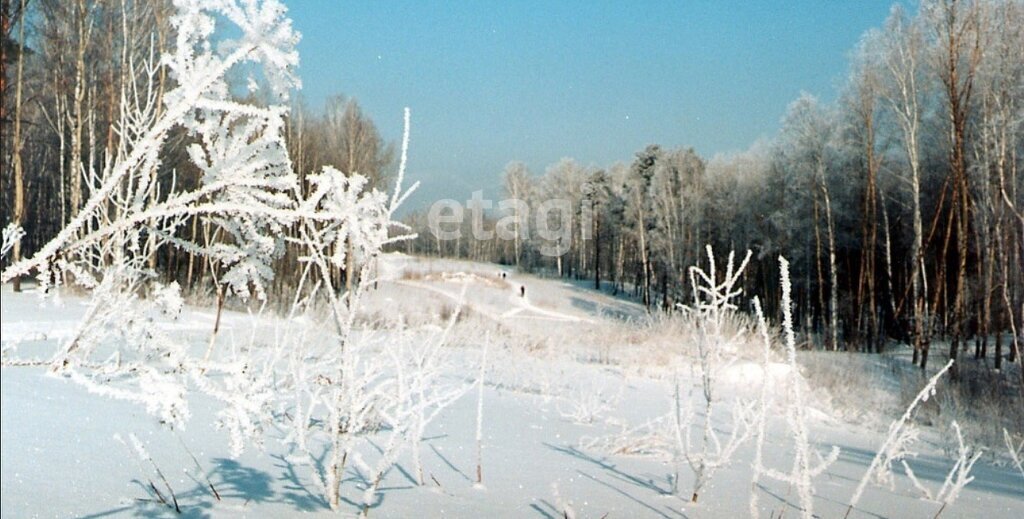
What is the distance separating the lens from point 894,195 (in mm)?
18312

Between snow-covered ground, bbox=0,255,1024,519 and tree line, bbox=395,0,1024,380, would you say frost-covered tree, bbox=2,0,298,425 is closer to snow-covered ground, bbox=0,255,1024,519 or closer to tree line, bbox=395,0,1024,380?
snow-covered ground, bbox=0,255,1024,519

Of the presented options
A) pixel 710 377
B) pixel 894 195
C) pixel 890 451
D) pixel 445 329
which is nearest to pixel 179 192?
pixel 445 329

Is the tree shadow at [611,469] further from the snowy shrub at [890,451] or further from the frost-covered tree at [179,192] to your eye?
the frost-covered tree at [179,192]

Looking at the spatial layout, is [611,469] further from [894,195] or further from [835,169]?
[894,195]

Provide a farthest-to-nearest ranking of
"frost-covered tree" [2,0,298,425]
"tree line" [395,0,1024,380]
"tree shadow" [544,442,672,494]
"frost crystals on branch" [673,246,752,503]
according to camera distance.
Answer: "tree line" [395,0,1024,380]
"tree shadow" [544,442,672,494]
"frost crystals on branch" [673,246,752,503]
"frost-covered tree" [2,0,298,425]

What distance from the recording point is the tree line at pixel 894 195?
11625 mm

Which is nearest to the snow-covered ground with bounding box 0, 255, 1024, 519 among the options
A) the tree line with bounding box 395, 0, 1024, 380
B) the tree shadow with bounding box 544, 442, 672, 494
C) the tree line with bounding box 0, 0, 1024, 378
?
the tree shadow with bounding box 544, 442, 672, 494

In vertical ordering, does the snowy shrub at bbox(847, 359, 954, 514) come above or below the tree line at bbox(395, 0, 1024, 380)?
below

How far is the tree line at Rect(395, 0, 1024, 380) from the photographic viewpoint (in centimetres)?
1162

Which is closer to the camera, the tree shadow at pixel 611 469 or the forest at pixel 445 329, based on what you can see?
the forest at pixel 445 329

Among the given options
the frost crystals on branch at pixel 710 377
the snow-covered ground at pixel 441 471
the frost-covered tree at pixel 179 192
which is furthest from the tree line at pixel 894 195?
the frost-covered tree at pixel 179 192

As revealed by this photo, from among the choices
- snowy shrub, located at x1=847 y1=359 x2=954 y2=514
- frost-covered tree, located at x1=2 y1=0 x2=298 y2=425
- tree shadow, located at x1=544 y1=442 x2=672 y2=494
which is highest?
frost-covered tree, located at x1=2 y1=0 x2=298 y2=425

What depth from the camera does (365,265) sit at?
2441 millimetres

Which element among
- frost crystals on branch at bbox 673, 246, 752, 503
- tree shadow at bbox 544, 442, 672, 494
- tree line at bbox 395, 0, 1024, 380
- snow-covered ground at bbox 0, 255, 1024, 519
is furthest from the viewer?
tree line at bbox 395, 0, 1024, 380
